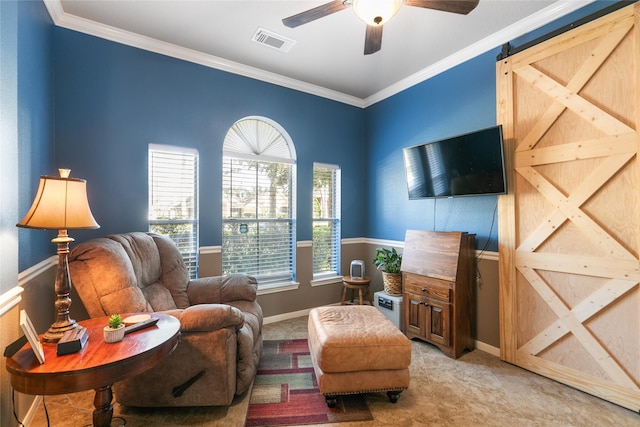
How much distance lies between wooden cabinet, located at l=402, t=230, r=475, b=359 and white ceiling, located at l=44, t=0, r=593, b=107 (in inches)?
73.7

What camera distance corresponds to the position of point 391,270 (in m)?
3.40

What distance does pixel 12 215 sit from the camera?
61.6 inches

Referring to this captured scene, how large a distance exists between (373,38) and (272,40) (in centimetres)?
123

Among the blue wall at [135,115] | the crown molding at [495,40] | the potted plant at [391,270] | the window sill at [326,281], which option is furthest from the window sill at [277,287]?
the crown molding at [495,40]

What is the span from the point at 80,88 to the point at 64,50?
317 millimetres

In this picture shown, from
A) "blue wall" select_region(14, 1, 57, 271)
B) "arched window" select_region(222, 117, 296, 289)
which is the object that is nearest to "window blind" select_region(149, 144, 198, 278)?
"arched window" select_region(222, 117, 296, 289)

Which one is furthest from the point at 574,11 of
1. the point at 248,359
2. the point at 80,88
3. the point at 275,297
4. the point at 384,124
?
the point at 80,88

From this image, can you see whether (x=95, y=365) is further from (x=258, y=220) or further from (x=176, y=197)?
(x=258, y=220)

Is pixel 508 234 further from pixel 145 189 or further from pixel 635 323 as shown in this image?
pixel 145 189

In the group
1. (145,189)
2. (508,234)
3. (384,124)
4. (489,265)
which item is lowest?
(489,265)

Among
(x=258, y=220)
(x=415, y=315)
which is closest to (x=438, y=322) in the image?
(x=415, y=315)

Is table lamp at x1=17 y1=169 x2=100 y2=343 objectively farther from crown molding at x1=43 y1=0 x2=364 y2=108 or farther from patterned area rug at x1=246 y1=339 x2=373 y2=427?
crown molding at x1=43 y1=0 x2=364 y2=108

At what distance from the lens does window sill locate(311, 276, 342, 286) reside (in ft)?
12.7

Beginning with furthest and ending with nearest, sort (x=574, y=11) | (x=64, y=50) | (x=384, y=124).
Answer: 1. (x=384, y=124)
2. (x=64, y=50)
3. (x=574, y=11)
